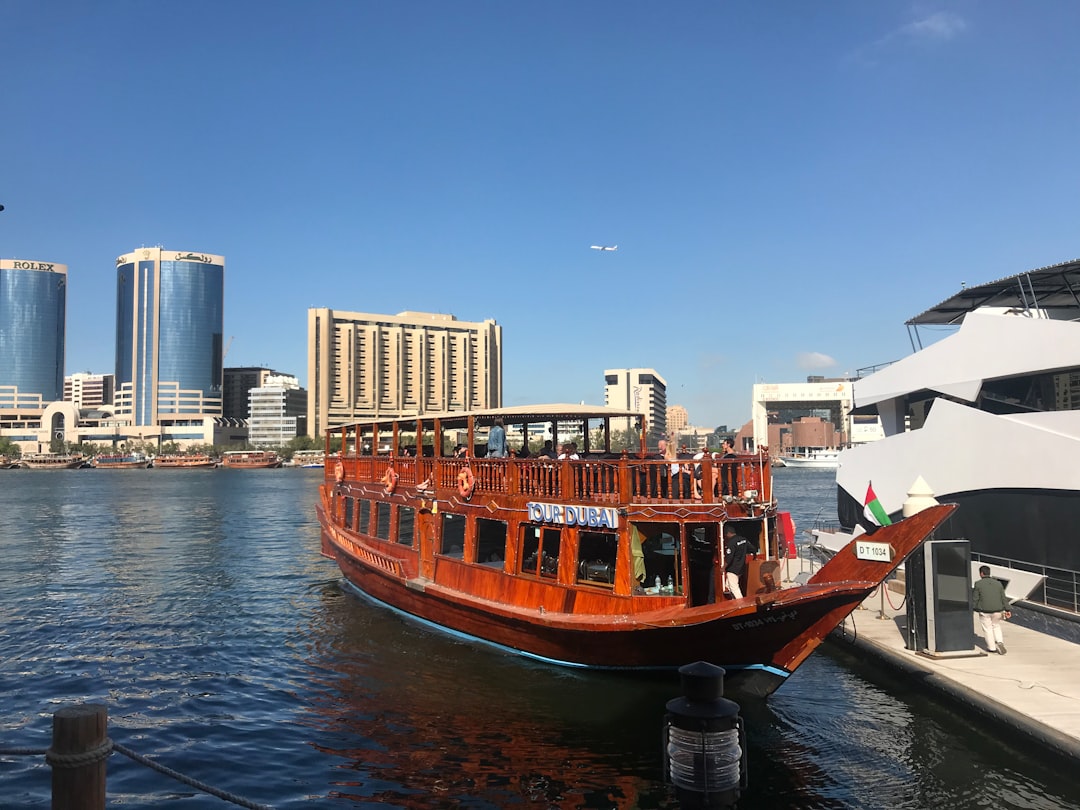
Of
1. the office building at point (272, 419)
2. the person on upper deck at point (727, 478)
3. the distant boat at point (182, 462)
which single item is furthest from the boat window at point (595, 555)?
the office building at point (272, 419)

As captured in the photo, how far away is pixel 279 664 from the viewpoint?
15461 mm

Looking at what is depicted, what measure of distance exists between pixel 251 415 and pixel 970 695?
189m

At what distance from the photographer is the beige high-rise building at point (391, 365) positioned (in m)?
173

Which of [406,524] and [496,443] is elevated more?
[496,443]

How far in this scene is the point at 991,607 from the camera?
12312 mm

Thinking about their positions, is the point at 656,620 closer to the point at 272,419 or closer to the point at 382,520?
the point at 382,520

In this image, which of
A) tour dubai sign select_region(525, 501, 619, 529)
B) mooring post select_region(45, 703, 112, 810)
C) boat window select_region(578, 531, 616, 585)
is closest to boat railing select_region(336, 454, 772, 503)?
tour dubai sign select_region(525, 501, 619, 529)

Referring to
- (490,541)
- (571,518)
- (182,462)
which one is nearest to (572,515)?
(571,518)

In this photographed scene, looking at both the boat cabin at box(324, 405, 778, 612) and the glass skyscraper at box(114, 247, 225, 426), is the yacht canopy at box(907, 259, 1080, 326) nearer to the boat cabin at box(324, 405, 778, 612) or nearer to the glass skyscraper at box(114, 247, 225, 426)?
the boat cabin at box(324, 405, 778, 612)

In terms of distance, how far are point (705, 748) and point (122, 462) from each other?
529 ft

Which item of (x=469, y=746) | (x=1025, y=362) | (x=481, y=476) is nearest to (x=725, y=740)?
(x=469, y=746)

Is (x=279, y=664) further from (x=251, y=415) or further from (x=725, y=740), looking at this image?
(x=251, y=415)

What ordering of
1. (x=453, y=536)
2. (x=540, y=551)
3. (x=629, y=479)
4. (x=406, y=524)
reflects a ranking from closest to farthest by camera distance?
(x=629, y=479) < (x=540, y=551) < (x=453, y=536) < (x=406, y=524)

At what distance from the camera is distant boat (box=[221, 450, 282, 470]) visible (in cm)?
14400
